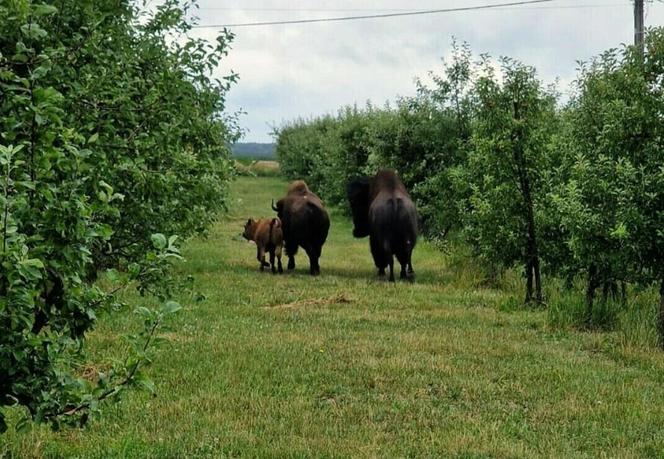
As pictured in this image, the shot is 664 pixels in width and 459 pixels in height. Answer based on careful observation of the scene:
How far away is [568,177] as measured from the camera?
11.8 metres

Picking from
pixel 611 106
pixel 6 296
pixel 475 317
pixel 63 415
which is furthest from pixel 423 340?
pixel 6 296

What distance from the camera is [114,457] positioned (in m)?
5.43

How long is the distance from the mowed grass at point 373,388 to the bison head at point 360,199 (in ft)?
18.8

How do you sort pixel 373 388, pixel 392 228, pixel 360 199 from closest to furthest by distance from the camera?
1. pixel 373 388
2. pixel 392 228
3. pixel 360 199

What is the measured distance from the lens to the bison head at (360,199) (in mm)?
18047

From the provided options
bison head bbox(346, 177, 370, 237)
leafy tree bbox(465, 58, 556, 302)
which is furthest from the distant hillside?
leafy tree bbox(465, 58, 556, 302)

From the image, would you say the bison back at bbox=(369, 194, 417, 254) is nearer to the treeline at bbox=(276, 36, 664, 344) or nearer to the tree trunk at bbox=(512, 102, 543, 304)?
the treeline at bbox=(276, 36, 664, 344)

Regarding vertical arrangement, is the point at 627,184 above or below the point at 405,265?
above

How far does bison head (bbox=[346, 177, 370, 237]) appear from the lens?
18.0 m

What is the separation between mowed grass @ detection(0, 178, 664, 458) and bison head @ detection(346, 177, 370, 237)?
18.8ft

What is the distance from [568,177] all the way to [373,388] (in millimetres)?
5740

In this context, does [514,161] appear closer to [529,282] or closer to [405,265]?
[529,282]

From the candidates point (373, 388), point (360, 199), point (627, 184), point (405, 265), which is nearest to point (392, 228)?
point (405, 265)

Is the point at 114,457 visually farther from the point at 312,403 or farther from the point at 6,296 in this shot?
the point at 6,296
